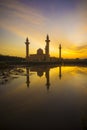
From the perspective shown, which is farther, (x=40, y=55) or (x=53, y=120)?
(x=40, y=55)

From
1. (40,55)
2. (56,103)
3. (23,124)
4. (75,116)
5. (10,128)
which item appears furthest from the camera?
(40,55)

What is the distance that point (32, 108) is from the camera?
1330 centimetres

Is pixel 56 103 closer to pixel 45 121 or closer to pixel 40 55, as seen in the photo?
pixel 45 121

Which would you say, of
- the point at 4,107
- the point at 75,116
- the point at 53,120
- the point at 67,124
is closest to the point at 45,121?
the point at 53,120

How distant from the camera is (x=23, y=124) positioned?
10141 millimetres

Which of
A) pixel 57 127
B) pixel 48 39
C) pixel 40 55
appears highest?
pixel 48 39

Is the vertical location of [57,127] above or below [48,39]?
below

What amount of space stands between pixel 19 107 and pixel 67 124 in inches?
189

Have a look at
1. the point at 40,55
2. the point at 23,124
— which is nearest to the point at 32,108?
the point at 23,124

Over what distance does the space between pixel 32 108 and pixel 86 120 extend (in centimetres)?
466

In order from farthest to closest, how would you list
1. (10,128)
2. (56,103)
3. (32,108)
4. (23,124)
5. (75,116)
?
1. (56,103)
2. (32,108)
3. (75,116)
4. (23,124)
5. (10,128)

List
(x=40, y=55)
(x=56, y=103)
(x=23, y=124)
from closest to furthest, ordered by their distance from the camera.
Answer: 1. (x=23, y=124)
2. (x=56, y=103)
3. (x=40, y=55)

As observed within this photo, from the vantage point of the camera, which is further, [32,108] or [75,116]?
[32,108]

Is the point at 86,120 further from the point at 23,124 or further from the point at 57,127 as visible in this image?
Answer: the point at 23,124
